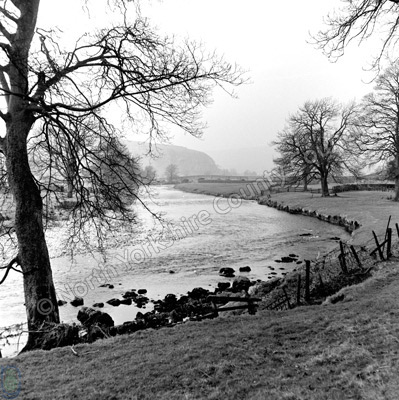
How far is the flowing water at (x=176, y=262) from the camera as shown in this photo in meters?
14.5

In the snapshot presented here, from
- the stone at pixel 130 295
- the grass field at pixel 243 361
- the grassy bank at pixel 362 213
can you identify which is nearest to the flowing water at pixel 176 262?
the stone at pixel 130 295

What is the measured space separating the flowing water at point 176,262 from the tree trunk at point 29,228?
96.5 inches

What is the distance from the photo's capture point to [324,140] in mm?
51531

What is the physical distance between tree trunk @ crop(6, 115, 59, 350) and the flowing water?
2451 millimetres

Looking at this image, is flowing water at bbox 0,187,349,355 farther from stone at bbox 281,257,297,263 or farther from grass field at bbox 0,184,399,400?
grass field at bbox 0,184,399,400

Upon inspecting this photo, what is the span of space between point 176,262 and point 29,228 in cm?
1166

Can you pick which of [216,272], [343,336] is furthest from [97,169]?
[216,272]

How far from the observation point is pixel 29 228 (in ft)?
27.5

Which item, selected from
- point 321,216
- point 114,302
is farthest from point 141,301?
point 321,216

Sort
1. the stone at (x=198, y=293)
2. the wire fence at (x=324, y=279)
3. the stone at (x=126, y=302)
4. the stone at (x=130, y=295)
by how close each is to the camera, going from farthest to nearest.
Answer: the stone at (x=130, y=295)
the stone at (x=198, y=293)
the stone at (x=126, y=302)
the wire fence at (x=324, y=279)

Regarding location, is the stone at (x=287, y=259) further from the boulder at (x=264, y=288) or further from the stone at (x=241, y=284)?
the boulder at (x=264, y=288)

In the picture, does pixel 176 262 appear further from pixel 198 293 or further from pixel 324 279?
pixel 324 279

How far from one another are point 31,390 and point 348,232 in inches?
1025

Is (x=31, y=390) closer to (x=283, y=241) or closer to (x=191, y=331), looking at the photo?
(x=191, y=331)
